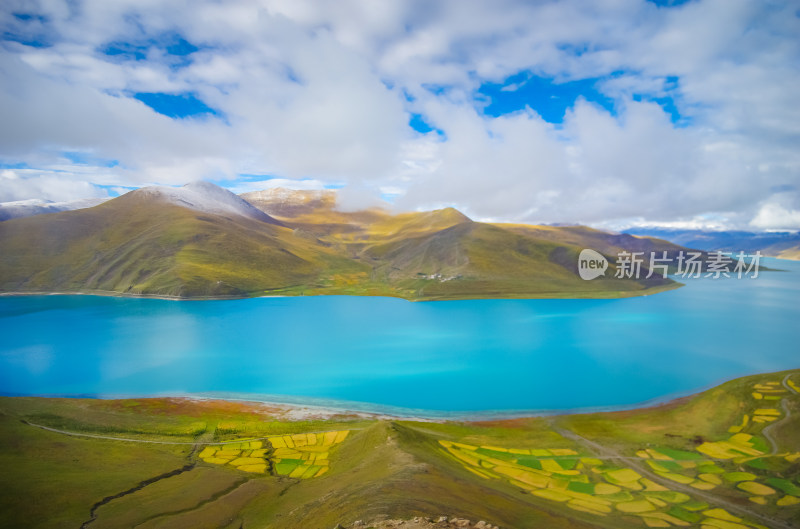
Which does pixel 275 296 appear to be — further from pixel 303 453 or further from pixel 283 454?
pixel 303 453

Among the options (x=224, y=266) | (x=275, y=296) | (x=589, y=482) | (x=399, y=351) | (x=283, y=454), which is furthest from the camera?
(x=224, y=266)

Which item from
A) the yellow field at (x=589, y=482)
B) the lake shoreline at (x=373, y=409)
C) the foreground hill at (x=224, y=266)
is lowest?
the lake shoreline at (x=373, y=409)

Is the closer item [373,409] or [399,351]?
[373,409]

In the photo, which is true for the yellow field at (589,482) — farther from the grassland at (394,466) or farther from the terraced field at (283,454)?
the terraced field at (283,454)

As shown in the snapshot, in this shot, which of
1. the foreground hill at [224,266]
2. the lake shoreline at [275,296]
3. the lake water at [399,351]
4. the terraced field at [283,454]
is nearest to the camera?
the terraced field at [283,454]

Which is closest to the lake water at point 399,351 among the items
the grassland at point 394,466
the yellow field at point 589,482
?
the grassland at point 394,466

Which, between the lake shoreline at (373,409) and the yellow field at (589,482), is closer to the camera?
the yellow field at (589,482)

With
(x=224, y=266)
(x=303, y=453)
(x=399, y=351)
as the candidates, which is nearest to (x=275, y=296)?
(x=224, y=266)

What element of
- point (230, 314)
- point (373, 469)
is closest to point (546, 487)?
point (373, 469)
